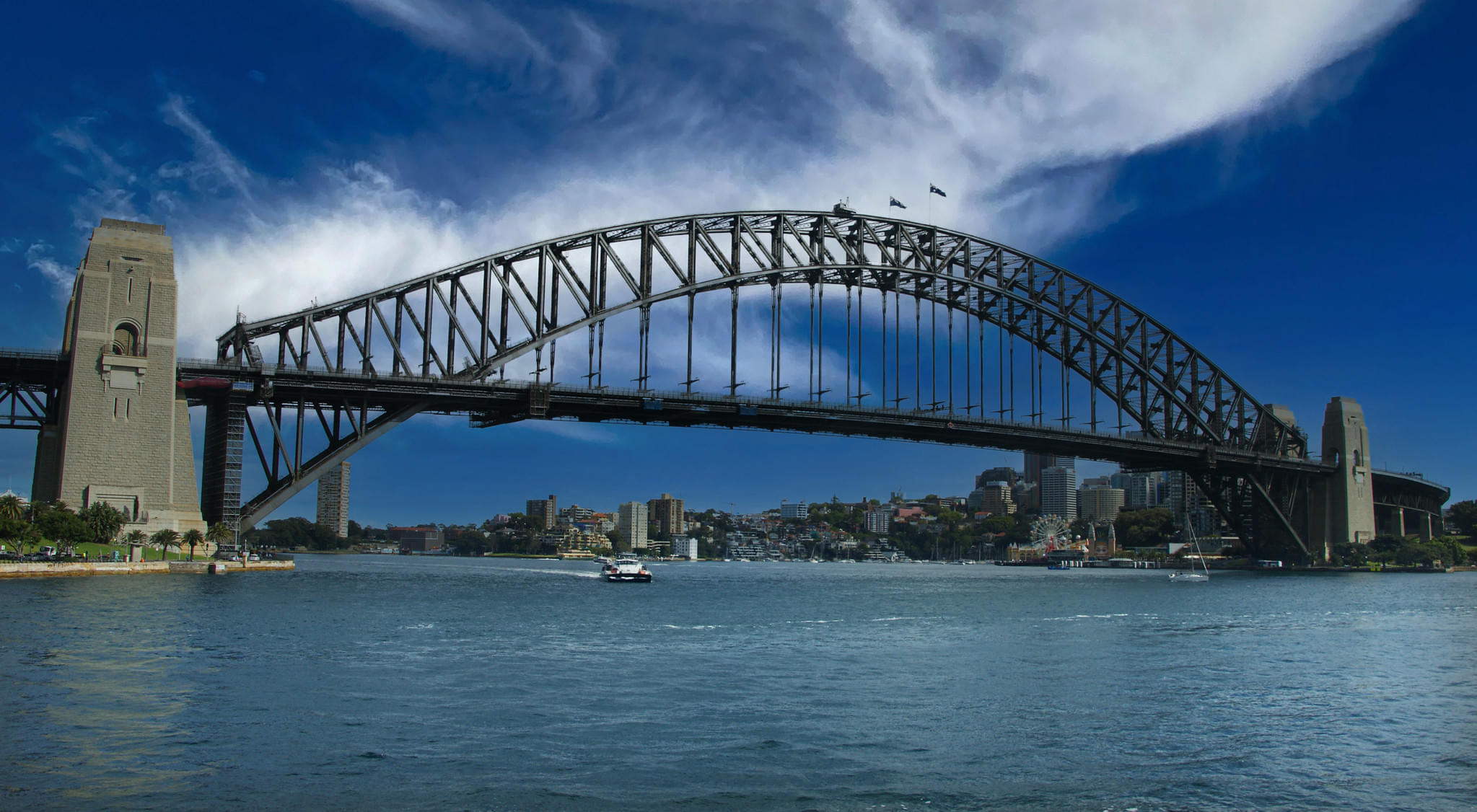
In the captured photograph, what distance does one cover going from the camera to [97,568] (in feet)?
191

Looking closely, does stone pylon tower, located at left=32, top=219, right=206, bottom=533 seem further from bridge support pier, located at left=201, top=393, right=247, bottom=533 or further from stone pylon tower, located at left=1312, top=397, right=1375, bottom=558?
stone pylon tower, located at left=1312, top=397, right=1375, bottom=558

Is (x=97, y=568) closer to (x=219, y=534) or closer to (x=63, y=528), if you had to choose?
(x=63, y=528)

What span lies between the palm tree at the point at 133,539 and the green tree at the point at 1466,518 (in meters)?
164

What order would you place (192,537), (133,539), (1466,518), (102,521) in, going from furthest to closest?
1. (1466,518)
2. (192,537)
3. (133,539)
4. (102,521)

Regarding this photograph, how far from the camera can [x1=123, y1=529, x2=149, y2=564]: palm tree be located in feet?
199

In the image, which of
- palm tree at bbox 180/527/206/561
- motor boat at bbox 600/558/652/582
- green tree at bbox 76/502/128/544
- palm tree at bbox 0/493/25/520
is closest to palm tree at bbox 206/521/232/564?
palm tree at bbox 180/527/206/561

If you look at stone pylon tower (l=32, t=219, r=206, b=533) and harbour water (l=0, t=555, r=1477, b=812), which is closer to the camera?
harbour water (l=0, t=555, r=1477, b=812)

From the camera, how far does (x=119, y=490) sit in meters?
61.8

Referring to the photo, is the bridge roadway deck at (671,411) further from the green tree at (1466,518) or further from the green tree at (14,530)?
the green tree at (1466,518)

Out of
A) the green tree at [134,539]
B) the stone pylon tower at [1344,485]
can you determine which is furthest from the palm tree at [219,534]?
the stone pylon tower at [1344,485]

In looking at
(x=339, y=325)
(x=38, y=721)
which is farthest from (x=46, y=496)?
(x=38, y=721)

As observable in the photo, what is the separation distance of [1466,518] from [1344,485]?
61.2 m

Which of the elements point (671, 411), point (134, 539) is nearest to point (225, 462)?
point (134, 539)

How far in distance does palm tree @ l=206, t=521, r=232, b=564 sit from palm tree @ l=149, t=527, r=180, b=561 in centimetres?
268
